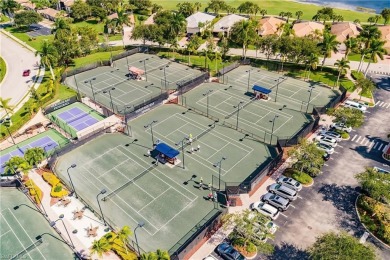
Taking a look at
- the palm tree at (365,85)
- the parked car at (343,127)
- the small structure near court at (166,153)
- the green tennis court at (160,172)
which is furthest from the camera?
the palm tree at (365,85)

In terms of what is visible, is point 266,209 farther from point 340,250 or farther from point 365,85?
point 365,85

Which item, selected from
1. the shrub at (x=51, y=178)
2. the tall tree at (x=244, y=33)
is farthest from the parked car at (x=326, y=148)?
the shrub at (x=51, y=178)

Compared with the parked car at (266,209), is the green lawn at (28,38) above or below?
above

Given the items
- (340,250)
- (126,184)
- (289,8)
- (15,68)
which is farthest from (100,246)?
A: (289,8)

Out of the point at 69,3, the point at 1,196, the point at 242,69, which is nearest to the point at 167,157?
the point at 1,196

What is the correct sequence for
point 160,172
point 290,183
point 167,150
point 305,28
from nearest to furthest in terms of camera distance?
point 290,183
point 160,172
point 167,150
point 305,28

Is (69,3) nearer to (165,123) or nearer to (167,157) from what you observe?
(165,123)

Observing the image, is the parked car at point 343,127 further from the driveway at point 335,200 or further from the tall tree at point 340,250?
the tall tree at point 340,250
